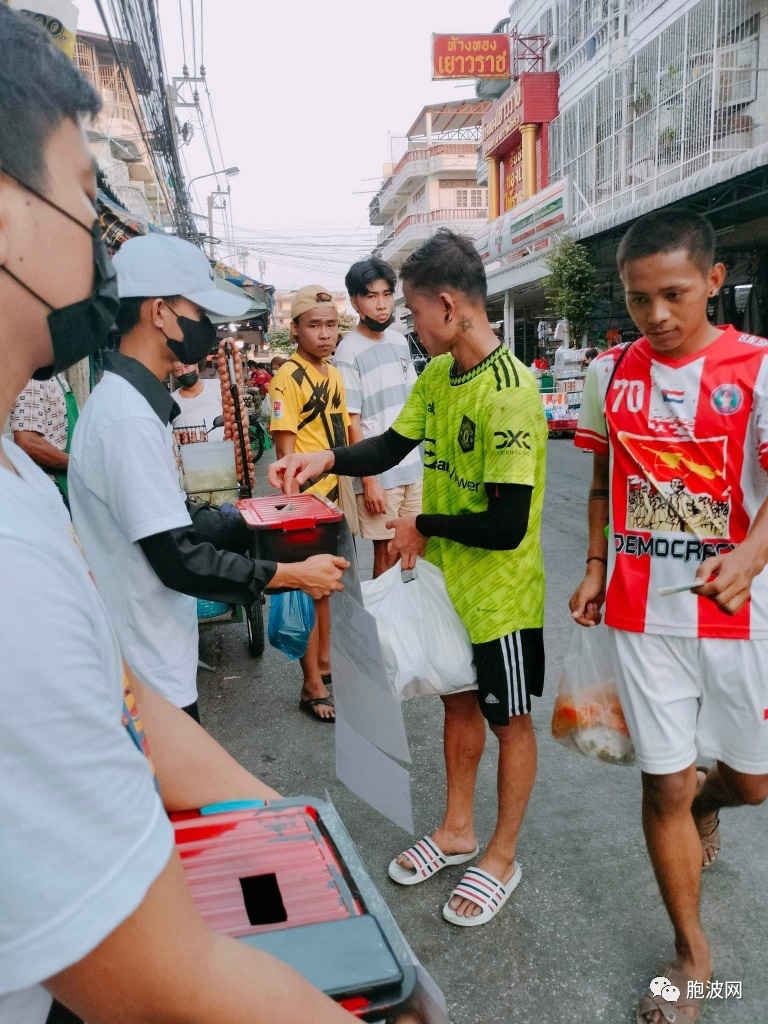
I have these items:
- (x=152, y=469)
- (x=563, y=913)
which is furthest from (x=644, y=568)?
(x=152, y=469)

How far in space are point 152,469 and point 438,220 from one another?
52.4m

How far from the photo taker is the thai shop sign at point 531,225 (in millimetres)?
20641

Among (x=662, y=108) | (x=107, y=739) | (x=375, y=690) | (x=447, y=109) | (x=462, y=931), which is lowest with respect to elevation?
(x=462, y=931)

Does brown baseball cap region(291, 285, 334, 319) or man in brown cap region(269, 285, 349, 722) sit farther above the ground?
brown baseball cap region(291, 285, 334, 319)

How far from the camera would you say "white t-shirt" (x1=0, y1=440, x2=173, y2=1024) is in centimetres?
61

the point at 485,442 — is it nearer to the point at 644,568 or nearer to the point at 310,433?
the point at 644,568

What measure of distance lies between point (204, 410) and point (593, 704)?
4.53m

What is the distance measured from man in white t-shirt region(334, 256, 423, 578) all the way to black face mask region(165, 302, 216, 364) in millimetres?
2285

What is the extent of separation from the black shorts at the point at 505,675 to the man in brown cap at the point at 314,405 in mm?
1752

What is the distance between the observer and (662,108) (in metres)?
17.7

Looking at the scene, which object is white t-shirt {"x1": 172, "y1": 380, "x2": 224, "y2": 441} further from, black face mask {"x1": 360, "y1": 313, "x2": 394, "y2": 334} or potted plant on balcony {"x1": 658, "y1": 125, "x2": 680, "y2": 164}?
potted plant on balcony {"x1": 658, "y1": 125, "x2": 680, "y2": 164}

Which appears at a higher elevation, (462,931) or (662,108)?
(662,108)

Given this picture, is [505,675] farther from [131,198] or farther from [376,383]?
[131,198]

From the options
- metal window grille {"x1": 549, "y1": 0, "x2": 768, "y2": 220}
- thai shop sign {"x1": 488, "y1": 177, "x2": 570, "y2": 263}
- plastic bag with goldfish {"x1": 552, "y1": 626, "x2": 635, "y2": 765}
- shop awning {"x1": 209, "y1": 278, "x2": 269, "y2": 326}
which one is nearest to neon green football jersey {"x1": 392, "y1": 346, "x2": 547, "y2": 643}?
plastic bag with goldfish {"x1": 552, "y1": 626, "x2": 635, "y2": 765}
